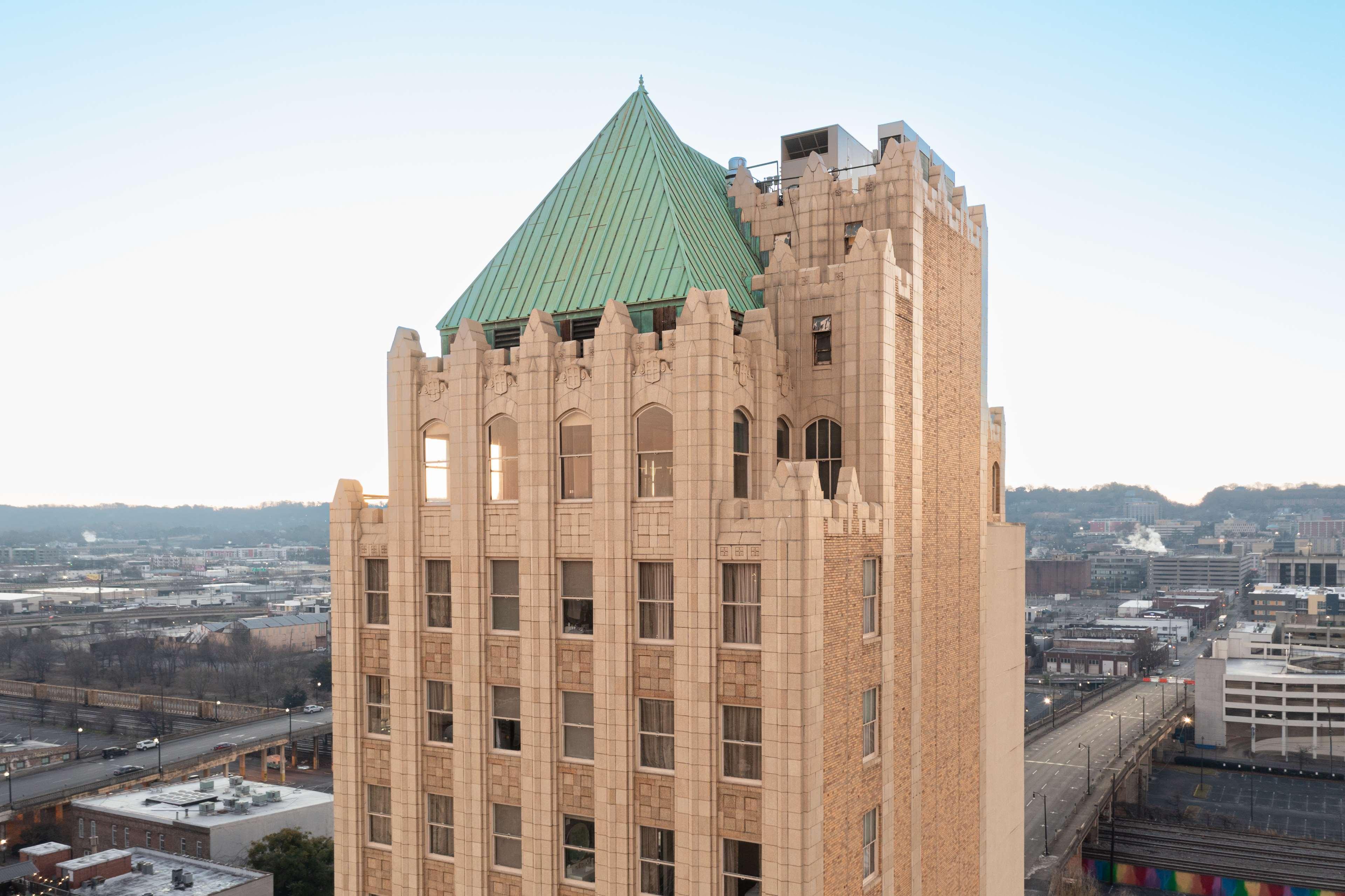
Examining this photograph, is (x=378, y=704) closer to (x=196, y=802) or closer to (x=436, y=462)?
(x=436, y=462)

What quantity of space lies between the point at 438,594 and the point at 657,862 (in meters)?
11.6

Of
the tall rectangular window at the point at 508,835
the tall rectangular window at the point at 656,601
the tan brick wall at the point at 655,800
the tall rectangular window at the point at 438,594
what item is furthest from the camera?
the tall rectangular window at the point at 438,594

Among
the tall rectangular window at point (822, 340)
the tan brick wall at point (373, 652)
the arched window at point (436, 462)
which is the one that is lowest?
the tan brick wall at point (373, 652)

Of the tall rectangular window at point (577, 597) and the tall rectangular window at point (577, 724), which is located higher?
the tall rectangular window at point (577, 597)

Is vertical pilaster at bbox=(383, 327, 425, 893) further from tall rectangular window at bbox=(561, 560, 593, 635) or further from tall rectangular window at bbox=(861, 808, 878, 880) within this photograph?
tall rectangular window at bbox=(861, 808, 878, 880)

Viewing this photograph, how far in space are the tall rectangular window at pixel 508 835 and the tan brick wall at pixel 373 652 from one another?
6683 millimetres

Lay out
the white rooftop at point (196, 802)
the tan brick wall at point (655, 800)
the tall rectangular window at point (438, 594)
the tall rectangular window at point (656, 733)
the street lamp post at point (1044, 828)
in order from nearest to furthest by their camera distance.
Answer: the tan brick wall at point (655, 800) < the tall rectangular window at point (656, 733) < the tall rectangular window at point (438, 594) < the white rooftop at point (196, 802) < the street lamp post at point (1044, 828)

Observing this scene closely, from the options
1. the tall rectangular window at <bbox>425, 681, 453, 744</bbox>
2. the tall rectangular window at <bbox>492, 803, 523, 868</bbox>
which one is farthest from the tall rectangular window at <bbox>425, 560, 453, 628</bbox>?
the tall rectangular window at <bbox>492, 803, 523, 868</bbox>

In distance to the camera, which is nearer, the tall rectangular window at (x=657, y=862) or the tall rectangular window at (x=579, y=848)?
the tall rectangular window at (x=657, y=862)

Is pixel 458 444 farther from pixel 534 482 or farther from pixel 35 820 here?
pixel 35 820

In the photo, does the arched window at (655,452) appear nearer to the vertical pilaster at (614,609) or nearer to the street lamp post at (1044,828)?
the vertical pilaster at (614,609)

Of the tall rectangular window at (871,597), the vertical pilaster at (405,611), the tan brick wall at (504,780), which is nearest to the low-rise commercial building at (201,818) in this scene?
the vertical pilaster at (405,611)

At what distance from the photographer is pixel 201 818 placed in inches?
4205

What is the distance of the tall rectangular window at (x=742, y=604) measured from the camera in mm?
29219
